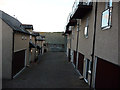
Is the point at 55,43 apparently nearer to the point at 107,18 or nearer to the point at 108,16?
the point at 107,18

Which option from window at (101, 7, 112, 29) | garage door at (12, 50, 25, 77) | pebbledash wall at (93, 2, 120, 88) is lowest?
garage door at (12, 50, 25, 77)

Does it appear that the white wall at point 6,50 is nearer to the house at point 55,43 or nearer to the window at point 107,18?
the window at point 107,18

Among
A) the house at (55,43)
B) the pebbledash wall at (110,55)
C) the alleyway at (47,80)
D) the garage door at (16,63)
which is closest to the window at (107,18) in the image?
the pebbledash wall at (110,55)

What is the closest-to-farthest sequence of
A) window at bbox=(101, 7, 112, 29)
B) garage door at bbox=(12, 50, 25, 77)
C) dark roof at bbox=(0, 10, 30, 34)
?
window at bbox=(101, 7, 112, 29) → dark roof at bbox=(0, 10, 30, 34) → garage door at bbox=(12, 50, 25, 77)

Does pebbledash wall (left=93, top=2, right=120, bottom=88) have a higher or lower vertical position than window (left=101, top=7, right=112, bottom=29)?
lower

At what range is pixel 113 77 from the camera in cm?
529

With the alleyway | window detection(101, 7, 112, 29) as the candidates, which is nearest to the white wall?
the alleyway

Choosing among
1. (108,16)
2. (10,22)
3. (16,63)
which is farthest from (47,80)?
(108,16)

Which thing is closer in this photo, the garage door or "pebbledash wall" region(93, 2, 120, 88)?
"pebbledash wall" region(93, 2, 120, 88)

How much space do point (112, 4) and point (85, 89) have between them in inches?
202

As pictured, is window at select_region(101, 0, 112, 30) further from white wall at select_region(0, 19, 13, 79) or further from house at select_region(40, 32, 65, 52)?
house at select_region(40, 32, 65, 52)

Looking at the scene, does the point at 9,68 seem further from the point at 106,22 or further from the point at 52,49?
the point at 52,49

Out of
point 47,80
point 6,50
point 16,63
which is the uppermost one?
point 6,50

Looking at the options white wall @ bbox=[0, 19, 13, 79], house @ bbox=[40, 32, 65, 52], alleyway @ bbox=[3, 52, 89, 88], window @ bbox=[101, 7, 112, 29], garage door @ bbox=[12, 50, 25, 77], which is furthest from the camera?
house @ bbox=[40, 32, 65, 52]
